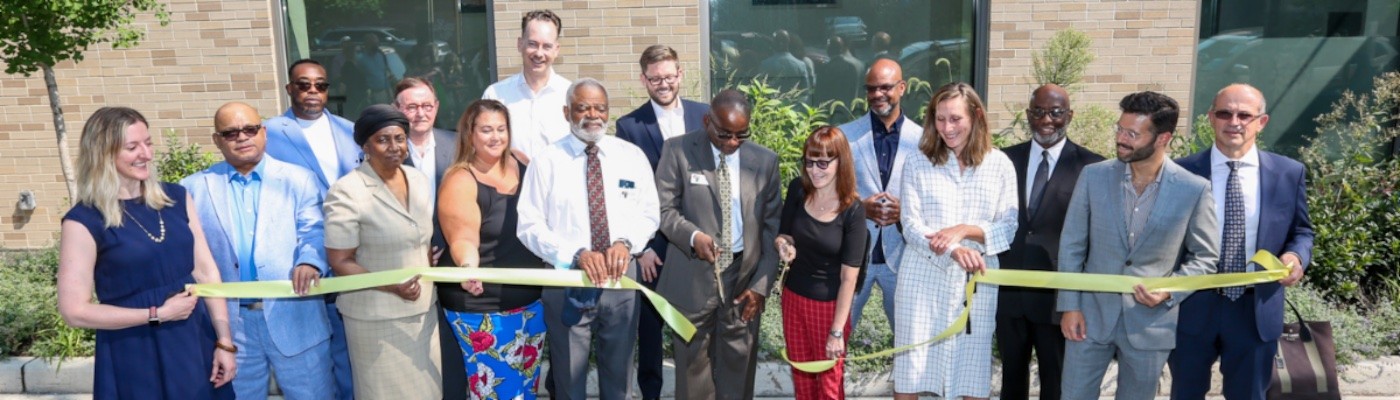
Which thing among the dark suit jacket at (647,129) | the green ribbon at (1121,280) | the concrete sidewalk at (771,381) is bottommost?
the concrete sidewalk at (771,381)

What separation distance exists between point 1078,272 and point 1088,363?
454mm

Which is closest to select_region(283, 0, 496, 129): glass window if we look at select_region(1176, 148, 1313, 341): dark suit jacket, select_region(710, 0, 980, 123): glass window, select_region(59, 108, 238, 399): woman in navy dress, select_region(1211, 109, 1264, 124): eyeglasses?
select_region(710, 0, 980, 123): glass window

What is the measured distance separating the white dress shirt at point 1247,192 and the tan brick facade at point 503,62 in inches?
170

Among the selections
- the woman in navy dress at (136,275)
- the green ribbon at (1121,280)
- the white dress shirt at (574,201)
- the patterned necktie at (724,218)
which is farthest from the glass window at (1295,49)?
the woman in navy dress at (136,275)

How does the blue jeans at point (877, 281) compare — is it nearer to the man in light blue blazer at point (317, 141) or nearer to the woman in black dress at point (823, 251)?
the woman in black dress at point (823, 251)

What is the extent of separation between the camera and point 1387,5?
890 centimetres

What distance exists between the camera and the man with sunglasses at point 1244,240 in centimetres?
446

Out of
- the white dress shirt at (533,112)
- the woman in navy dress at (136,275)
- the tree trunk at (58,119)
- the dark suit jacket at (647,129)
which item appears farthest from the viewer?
the tree trunk at (58,119)

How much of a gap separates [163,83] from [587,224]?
645 centimetres

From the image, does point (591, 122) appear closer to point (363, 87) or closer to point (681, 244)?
point (681, 244)

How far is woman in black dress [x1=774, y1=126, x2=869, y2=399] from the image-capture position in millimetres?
4621

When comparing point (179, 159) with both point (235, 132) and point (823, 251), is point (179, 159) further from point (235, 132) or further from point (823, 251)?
point (823, 251)

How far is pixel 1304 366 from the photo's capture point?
4.76 m

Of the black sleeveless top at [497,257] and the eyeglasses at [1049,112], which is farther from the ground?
the eyeglasses at [1049,112]
